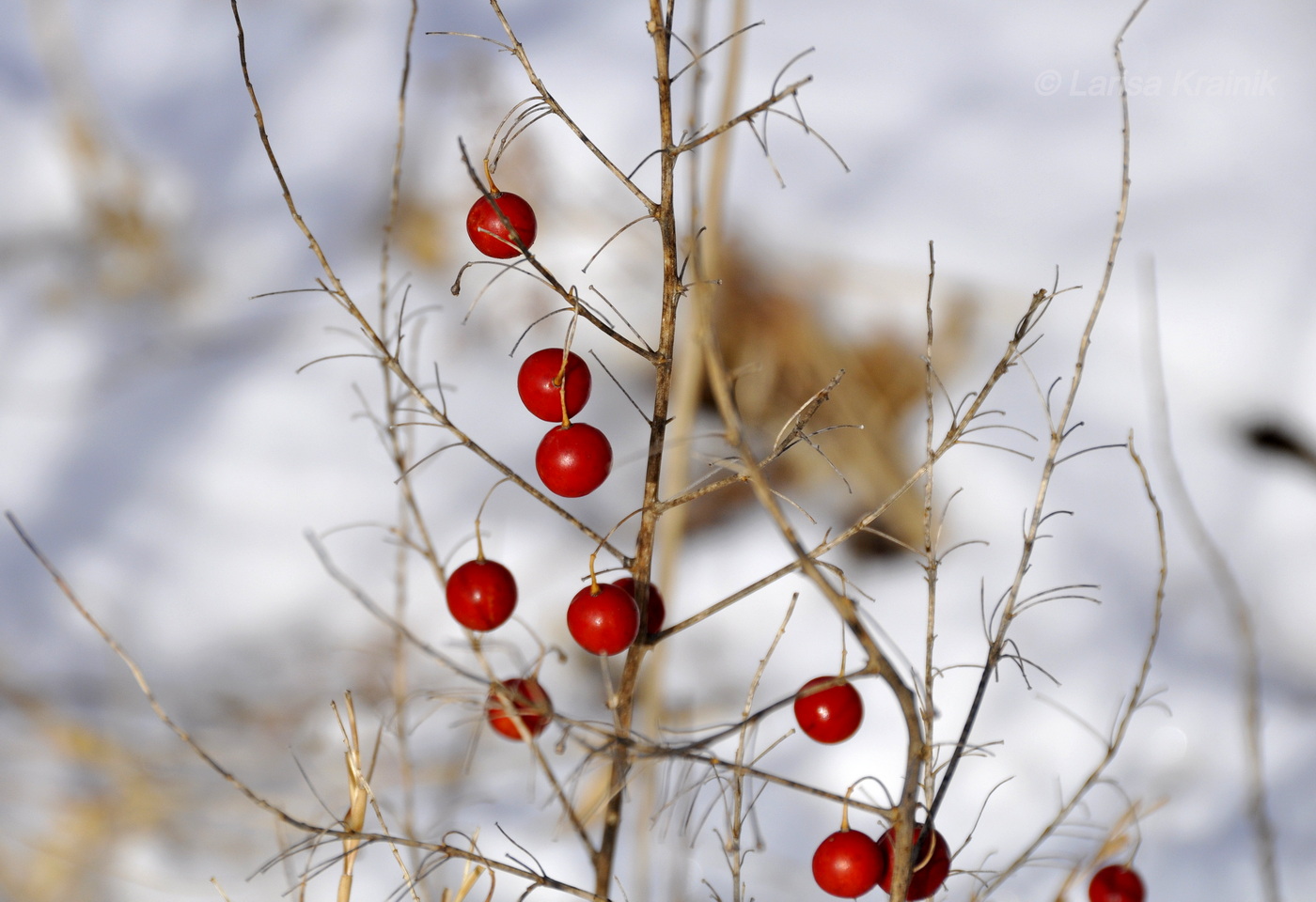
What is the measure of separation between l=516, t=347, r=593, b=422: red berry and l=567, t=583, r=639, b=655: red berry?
0.05 meters

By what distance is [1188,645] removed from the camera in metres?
0.71

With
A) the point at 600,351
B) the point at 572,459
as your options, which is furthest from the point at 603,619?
the point at 600,351

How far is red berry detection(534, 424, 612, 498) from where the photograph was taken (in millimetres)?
216

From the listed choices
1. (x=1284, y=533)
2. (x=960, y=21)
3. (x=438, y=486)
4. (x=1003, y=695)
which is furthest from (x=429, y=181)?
(x=1284, y=533)

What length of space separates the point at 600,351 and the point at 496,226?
620mm

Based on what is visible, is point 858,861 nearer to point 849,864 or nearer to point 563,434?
point 849,864

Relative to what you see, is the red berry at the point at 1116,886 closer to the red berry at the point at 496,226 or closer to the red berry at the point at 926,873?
the red berry at the point at 926,873

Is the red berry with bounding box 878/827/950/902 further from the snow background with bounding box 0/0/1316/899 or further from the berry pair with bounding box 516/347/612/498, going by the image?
the snow background with bounding box 0/0/1316/899

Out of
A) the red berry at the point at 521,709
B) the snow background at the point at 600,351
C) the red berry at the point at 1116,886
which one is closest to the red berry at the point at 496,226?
→ the red berry at the point at 521,709

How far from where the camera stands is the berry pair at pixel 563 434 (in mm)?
216

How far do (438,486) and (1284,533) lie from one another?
727 millimetres

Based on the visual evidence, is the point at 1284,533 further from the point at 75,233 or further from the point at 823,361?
the point at 75,233

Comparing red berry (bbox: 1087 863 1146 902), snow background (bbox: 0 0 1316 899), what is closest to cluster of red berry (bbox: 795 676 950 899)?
A: red berry (bbox: 1087 863 1146 902)

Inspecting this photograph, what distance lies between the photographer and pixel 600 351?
83 cm
